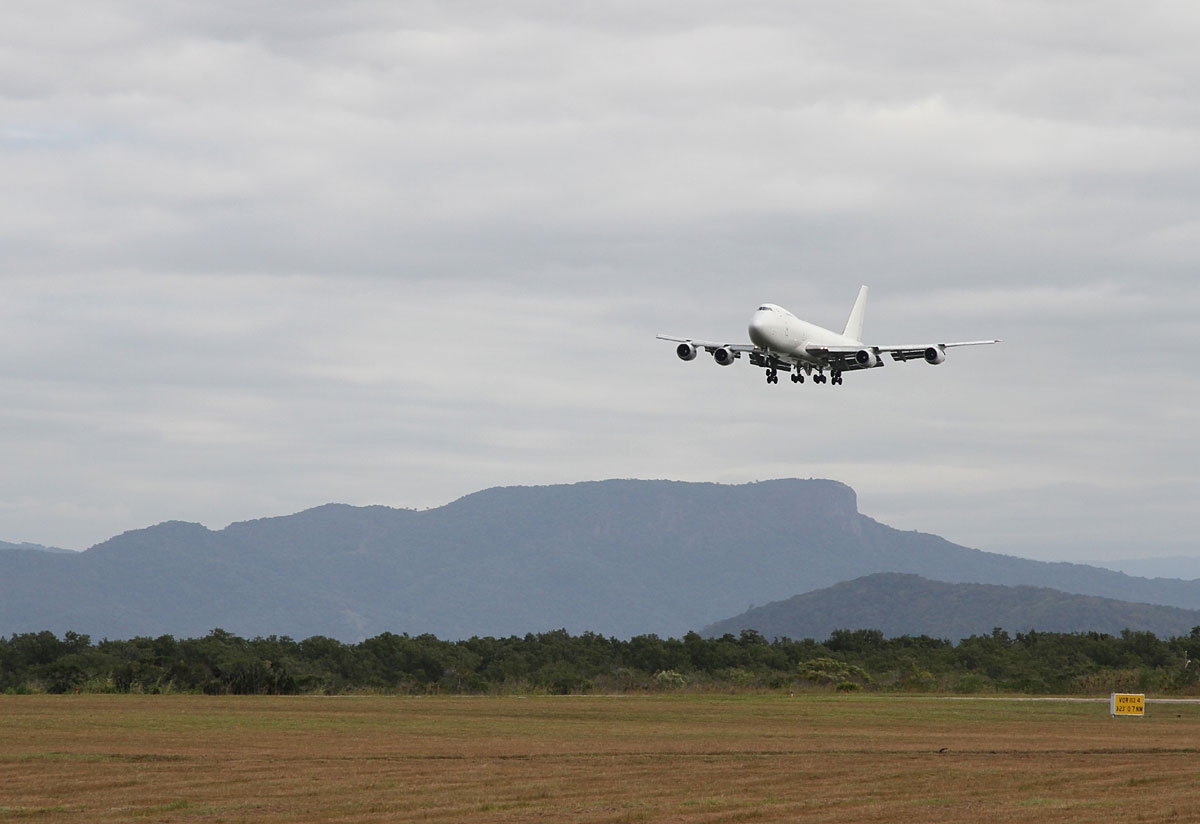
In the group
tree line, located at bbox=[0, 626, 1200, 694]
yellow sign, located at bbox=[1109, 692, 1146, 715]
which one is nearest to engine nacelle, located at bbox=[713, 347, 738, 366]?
tree line, located at bbox=[0, 626, 1200, 694]

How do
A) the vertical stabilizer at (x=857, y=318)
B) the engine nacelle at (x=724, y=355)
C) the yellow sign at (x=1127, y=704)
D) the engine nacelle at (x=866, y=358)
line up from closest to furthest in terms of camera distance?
the yellow sign at (x=1127, y=704)
the engine nacelle at (x=866, y=358)
the engine nacelle at (x=724, y=355)
the vertical stabilizer at (x=857, y=318)

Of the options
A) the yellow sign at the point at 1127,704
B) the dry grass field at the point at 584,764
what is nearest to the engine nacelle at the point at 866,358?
the dry grass field at the point at 584,764

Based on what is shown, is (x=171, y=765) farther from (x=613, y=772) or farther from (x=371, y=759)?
(x=613, y=772)

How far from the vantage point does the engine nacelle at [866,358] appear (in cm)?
7431

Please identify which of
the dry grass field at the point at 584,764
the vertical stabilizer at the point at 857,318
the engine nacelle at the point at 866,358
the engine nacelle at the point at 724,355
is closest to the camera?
the dry grass field at the point at 584,764

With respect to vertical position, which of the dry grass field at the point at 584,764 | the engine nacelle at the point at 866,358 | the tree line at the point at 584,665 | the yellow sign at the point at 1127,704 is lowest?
the dry grass field at the point at 584,764

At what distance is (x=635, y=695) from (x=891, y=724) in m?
20.9

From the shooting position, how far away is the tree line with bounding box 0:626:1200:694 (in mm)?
68938

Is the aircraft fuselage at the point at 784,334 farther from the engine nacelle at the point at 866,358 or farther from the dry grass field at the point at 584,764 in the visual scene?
the dry grass field at the point at 584,764

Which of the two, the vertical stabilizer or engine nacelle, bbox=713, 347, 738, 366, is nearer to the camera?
engine nacelle, bbox=713, 347, 738, 366

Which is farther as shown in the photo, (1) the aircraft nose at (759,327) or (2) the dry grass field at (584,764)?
(1) the aircraft nose at (759,327)

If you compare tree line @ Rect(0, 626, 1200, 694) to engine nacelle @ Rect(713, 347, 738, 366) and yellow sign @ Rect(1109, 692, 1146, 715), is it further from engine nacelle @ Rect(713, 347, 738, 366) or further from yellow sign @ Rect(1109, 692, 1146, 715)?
yellow sign @ Rect(1109, 692, 1146, 715)

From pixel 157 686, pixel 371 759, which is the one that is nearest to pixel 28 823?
pixel 371 759

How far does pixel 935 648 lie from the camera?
102 metres
